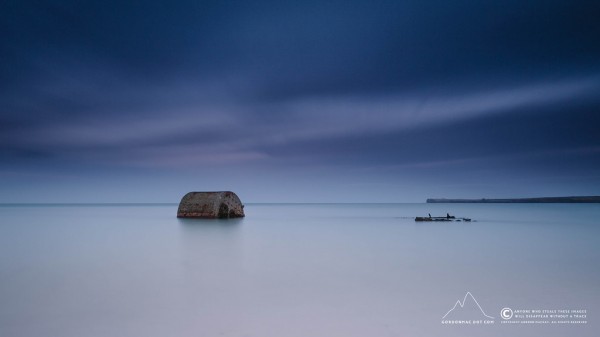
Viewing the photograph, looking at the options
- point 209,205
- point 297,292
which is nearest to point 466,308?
point 297,292

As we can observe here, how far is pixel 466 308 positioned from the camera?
5.85m

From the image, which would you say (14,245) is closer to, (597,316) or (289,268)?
(289,268)

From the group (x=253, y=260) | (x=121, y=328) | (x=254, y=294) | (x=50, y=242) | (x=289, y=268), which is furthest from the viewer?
(x=50, y=242)

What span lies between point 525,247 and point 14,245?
62.2 feet

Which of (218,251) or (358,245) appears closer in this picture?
(218,251)

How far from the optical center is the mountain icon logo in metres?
5.57

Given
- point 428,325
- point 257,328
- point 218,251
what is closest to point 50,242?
point 218,251

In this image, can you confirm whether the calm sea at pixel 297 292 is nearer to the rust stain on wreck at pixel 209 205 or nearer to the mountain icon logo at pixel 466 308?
the mountain icon logo at pixel 466 308

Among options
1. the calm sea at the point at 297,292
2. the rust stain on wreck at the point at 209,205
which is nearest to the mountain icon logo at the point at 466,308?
the calm sea at the point at 297,292

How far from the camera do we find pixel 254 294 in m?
6.79

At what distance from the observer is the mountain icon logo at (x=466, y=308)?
5.57 metres

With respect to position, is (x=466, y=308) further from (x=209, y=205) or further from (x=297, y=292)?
(x=209, y=205)

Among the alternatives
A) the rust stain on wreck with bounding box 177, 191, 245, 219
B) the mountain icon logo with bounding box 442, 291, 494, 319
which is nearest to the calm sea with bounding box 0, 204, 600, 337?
the mountain icon logo with bounding box 442, 291, 494, 319

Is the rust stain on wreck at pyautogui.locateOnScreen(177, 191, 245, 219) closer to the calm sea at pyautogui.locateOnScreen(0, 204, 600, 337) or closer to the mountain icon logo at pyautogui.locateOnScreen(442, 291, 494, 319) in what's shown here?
the calm sea at pyautogui.locateOnScreen(0, 204, 600, 337)
